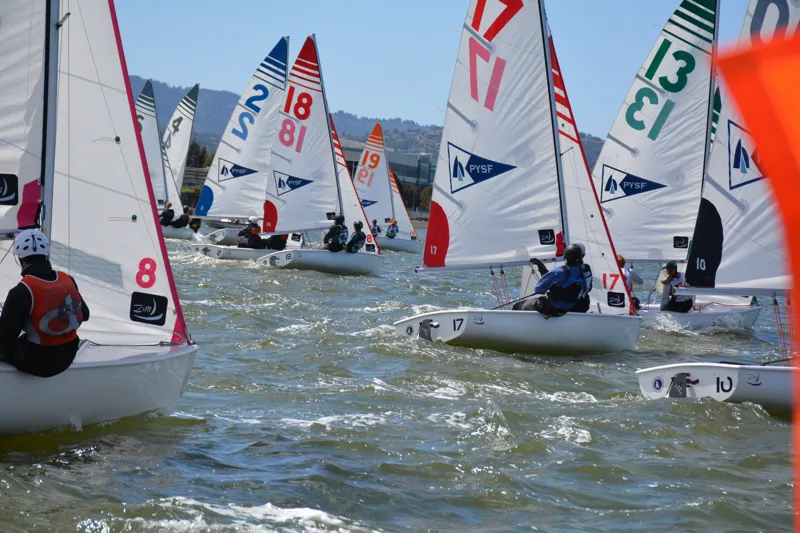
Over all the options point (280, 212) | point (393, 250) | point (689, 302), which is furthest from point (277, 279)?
point (393, 250)

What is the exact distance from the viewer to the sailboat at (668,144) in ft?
52.6

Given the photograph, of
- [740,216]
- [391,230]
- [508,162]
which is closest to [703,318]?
[508,162]

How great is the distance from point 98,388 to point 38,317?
62cm

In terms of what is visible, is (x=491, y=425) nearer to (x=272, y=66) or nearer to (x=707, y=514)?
(x=707, y=514)

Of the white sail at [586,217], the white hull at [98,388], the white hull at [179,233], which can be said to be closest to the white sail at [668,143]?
the white sail at [586,217]

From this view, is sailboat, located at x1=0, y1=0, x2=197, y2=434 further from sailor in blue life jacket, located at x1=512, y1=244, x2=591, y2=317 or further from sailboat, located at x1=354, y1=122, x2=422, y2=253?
sailboat, located at x1=354, y1=122, x2=422, y2=253

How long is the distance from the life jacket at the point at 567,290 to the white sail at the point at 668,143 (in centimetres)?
648

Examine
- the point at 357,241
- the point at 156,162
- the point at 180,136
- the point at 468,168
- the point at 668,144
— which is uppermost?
the point at 180,136

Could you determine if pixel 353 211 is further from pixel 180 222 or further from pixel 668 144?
pixel 180 222

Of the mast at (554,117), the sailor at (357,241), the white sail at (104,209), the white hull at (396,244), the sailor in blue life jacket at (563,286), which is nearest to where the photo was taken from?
the white sail at (104,209)

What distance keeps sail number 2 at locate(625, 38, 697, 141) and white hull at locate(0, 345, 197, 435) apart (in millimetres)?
11694

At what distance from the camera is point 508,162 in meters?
11.9

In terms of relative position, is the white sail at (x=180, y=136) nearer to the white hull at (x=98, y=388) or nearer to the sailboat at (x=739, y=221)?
the sailboat at (x=739, y=221)

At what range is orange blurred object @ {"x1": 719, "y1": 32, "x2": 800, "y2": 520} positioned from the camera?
119 centimetres
